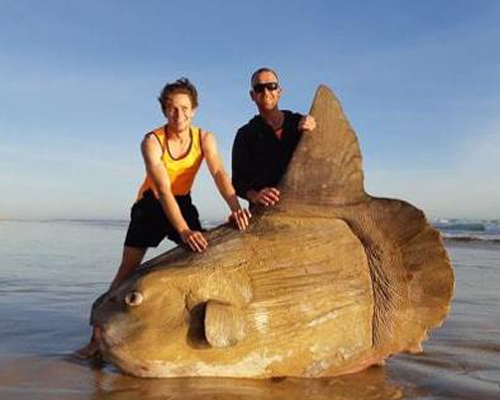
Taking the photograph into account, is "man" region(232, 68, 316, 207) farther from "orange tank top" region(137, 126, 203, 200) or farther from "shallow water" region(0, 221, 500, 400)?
"shallow water" region(0, 221, 500, 400)

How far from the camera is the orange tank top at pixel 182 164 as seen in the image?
15.7ft

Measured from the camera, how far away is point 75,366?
4.15m

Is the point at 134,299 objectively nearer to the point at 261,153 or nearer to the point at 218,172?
the point at 218,172

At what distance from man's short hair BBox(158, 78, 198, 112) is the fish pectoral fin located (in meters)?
1.79

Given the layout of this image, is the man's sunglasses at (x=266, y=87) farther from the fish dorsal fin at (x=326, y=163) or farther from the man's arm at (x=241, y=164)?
the fish dorsal fin at (x=326, y=163)

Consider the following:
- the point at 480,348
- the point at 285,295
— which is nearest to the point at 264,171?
the point at 285,295

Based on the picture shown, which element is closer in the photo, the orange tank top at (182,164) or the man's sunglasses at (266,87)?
the orange tank top at (182,164)

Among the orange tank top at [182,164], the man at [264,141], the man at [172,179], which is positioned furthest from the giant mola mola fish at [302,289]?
the man at [264,141]

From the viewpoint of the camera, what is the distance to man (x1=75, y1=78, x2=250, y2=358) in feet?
15.0

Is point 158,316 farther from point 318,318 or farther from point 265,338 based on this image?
point 318,318

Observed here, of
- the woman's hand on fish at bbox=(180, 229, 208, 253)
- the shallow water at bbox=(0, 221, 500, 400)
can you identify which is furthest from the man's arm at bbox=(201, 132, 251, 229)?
the shallow water at bbox=(0, 221, 500, 400)

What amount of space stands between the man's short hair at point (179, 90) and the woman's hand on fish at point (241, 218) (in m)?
1.05

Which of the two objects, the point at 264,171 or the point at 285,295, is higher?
the point at 264,171

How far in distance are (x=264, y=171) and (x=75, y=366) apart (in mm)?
2336
